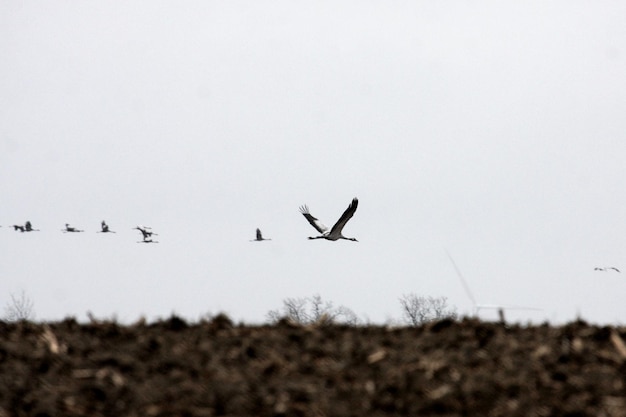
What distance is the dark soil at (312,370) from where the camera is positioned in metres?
8.16

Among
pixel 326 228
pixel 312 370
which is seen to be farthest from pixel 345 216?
pixel 312 370

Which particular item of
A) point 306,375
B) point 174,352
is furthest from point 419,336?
point 174,352

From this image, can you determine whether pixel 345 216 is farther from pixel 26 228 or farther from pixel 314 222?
pixel 26 228

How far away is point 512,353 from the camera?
31.1 feet

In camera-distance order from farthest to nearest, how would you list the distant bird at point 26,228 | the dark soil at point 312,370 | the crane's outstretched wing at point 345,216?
the distant bird at point 26,228 < the crane's outstretched wing at point 345,216 < the dark soil at point 312,370

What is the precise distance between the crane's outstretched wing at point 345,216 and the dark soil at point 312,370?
1926 centimetres

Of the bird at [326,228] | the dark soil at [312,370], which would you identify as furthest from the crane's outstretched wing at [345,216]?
the dark soil at [312,370]

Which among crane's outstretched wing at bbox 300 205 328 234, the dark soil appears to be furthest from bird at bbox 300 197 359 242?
the dark soil

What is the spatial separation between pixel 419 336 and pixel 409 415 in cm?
235

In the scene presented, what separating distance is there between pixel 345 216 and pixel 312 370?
2271 cm

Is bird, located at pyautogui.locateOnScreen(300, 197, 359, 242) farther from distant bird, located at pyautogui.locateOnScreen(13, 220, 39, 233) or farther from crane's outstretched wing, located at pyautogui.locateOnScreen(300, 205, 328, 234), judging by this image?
distant bird, located at pyautogui.locateOnScreen(13, 220, 39, 233)

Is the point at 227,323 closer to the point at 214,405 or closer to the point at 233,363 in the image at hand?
the point at 233,363

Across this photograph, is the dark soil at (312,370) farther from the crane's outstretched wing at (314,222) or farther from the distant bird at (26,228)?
the distant bird at (26,228)

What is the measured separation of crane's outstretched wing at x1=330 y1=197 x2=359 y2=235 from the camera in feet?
98.5
